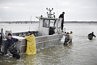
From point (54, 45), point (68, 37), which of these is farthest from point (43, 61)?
point (68, 37)

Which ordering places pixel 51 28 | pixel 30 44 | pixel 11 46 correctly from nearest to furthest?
pixel 11 46 < pixel 30 44 < pixel 51 28

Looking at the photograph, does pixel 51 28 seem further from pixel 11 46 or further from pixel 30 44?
pixel 11 46

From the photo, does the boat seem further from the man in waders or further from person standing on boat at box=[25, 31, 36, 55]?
the man in waders

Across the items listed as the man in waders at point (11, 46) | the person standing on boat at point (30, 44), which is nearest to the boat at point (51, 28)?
the person standing on boat at point (30, 44)

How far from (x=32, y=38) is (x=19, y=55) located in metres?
1.63

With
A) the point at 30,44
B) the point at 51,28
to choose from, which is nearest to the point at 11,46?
the point at 30,44

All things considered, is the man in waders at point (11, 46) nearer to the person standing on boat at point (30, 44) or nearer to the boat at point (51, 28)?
the person standing on boat at point (30, 44)

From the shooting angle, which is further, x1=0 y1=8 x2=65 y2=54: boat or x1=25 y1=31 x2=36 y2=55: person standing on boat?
x1=0 y1=8 x2=65 y2=54: boat

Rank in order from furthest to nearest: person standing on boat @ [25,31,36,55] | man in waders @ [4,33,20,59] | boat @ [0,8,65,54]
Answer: boat @ [0,8,65,54]
person standing on boat @ [25,31,36,55]
man in waders @ [4,33,20,59]

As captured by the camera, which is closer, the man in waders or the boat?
the man in waders

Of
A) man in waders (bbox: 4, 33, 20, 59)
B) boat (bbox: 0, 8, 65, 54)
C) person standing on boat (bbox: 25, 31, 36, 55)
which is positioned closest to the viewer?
man in waders (bbox: 4, 33, 20, 59)

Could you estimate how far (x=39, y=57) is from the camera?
15.3 m

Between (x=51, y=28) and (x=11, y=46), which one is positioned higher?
(x=51, y=28)

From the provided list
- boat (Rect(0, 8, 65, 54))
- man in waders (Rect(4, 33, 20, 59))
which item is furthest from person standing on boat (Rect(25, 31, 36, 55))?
boat (Rect(0, 8, 65, 54))
